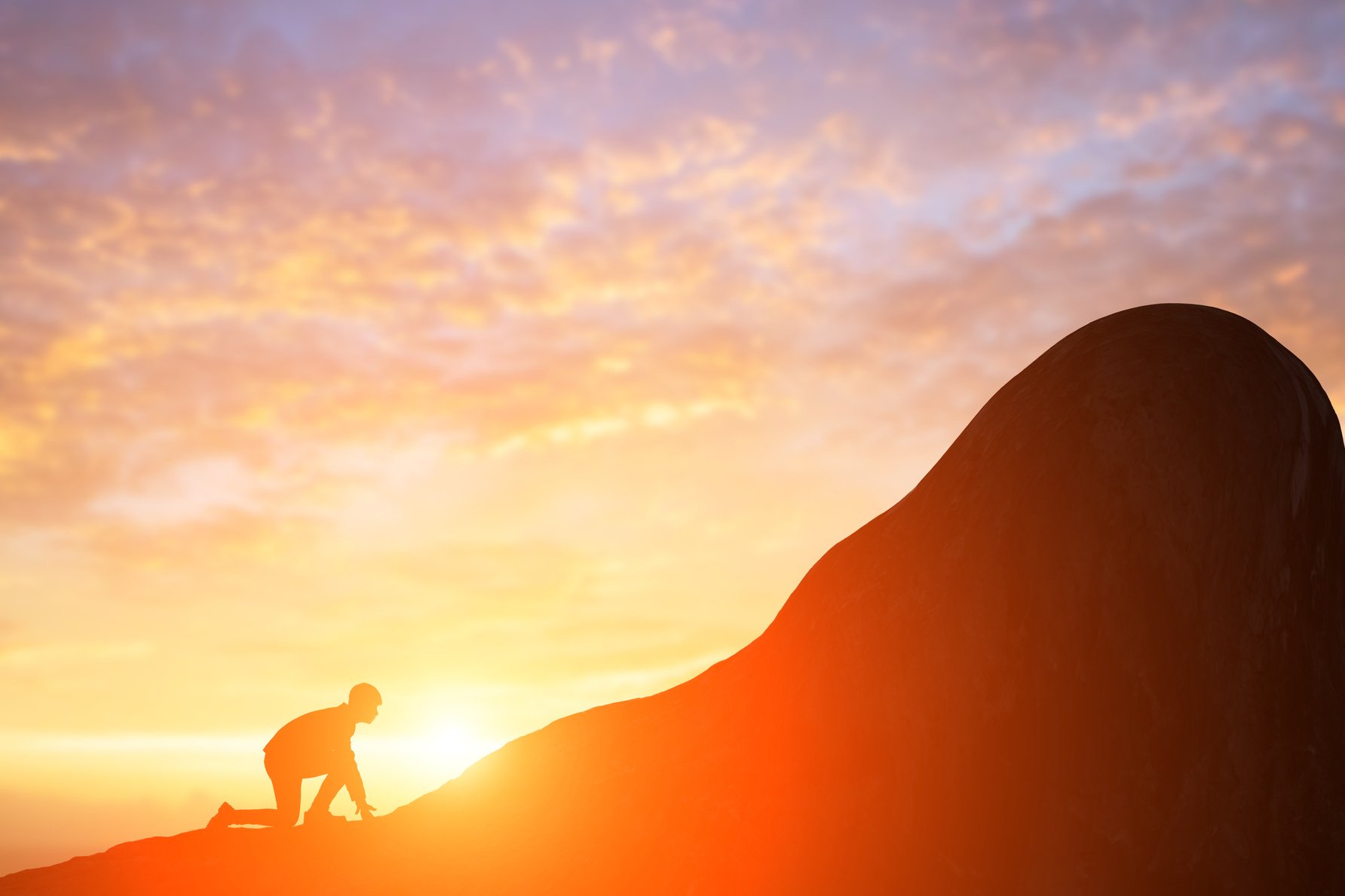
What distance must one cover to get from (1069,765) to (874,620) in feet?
11.0

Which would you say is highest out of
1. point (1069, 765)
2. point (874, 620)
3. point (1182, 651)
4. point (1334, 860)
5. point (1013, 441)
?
point (1013, 441)

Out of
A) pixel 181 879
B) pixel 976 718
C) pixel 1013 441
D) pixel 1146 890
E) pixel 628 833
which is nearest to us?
pixel 1146 890

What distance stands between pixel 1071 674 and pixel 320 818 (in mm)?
15191

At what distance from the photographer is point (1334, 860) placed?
1363 centimetres

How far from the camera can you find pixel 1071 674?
45.8 feet

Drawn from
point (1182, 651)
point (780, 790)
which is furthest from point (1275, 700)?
point (780, 790)

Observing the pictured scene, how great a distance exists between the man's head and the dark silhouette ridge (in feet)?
17.7

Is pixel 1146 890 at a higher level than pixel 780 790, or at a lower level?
lower

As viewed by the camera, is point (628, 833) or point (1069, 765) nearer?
point (1069, 765)

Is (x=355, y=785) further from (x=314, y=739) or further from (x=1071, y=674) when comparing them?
(x=1071, y=674)

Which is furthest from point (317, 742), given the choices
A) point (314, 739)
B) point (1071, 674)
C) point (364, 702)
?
point (1071, 674)

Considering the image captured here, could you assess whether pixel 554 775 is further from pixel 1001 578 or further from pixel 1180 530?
pixel 1180 530

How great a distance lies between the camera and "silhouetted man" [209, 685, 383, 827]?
850 inches

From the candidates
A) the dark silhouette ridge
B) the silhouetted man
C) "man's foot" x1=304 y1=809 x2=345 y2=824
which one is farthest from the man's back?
the dark silhouette ridge
